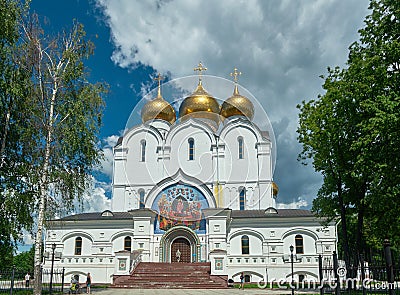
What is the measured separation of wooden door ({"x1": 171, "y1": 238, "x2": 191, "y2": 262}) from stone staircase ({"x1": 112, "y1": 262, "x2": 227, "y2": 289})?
1628 mm

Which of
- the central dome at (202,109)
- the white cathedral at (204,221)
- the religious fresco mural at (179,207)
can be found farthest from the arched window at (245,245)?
the central dome at (202,109)

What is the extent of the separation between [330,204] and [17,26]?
1656 cm

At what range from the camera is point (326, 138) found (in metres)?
18.8

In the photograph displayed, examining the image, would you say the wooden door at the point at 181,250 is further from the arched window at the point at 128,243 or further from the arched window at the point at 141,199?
the arched window at the point at 141,199

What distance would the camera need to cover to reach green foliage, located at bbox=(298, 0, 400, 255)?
15.4 meters

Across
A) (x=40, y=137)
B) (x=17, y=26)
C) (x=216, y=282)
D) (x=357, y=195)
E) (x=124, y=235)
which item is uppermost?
(x=17, y=26)

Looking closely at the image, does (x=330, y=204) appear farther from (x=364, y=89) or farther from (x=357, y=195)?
(x=364, y=89)

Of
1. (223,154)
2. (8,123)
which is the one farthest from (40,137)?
(223,154)

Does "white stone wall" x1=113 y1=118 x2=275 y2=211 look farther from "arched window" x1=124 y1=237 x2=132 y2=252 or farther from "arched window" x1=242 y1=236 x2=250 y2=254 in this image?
"arched window" x1=124 y1=237 x2=132 y2=252

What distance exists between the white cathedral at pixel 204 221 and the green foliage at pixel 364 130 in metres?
6.80

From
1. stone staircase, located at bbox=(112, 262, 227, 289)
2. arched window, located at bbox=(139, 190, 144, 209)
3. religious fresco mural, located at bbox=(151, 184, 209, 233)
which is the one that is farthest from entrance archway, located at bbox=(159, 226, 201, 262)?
arched window, located at bbox=(139, 190, 144, 209)

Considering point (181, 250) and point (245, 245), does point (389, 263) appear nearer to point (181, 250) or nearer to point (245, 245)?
point (181, 250)

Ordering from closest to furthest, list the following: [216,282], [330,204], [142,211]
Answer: [330,204]
[216,282]
[142,211]

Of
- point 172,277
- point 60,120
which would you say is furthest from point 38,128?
point 172,277
